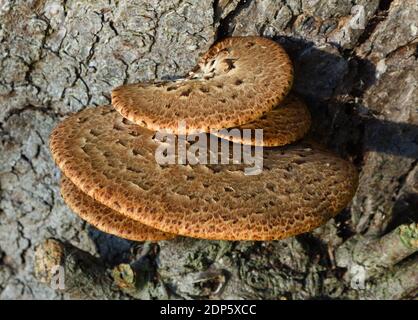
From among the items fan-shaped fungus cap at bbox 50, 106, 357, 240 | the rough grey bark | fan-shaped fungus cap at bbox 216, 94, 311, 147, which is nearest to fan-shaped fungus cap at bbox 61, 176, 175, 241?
fan-shaped fungus cap at bbox 50, 106, 357, 240

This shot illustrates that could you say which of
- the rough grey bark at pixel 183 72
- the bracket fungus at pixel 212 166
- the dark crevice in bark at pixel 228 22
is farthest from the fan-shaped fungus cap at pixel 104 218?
the dark crevice in bark at pixel 228 22

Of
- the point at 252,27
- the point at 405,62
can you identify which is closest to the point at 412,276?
the point at 405,62

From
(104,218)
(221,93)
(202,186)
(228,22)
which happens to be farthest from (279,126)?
(104,218)

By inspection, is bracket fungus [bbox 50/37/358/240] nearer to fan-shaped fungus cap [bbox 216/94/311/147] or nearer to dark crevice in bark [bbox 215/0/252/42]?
fan-shaped fungus cap [bbox 216/94/311/147]

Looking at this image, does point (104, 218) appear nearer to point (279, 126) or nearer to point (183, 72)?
point (183, 72)

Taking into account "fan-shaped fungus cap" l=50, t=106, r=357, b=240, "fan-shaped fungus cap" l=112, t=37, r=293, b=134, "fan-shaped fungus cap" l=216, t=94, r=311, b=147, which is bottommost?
"fan-shaped fungus cap" l=50, t=106, r=357, b=240

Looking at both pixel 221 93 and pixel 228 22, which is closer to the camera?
pixel 221 93

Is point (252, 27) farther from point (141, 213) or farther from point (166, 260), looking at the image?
point (166, 260)
